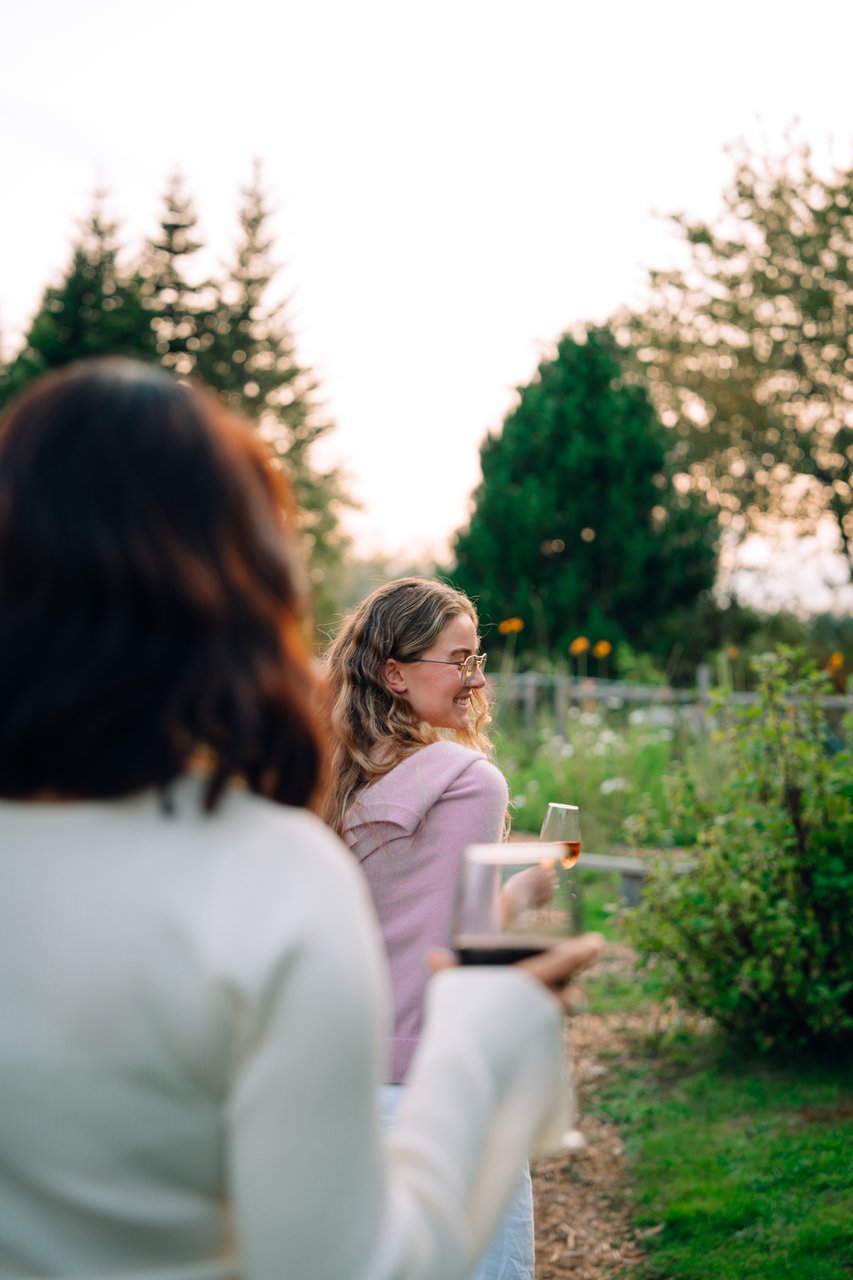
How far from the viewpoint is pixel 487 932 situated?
4.34ft

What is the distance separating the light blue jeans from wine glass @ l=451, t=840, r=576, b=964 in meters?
1.26

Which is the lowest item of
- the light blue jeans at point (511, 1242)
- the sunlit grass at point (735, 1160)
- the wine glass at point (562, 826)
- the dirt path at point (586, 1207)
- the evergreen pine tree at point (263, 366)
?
the dirt path at point (586, 1207)

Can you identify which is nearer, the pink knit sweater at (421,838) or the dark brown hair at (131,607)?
the dark brown hair at (131,607)

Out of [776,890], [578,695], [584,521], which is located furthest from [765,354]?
[776,890]

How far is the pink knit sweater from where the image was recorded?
2516 mm

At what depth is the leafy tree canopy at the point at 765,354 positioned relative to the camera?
2448cm

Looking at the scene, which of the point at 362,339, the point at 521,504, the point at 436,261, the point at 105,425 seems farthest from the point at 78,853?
the point at 362,339

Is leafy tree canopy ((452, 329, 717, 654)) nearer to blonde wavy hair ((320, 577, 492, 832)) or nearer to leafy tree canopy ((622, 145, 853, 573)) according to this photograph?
leafy tree canopy ((622, 145, 853, 573))

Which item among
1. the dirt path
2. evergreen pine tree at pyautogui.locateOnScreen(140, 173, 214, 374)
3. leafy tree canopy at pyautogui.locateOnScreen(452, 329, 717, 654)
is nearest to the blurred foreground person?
the dirt path

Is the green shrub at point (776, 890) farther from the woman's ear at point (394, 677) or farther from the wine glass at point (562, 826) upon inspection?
the wine glass at point (562, 826)

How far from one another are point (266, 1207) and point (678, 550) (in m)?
21.3

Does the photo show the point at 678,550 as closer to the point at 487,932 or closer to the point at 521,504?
the point at 521,504

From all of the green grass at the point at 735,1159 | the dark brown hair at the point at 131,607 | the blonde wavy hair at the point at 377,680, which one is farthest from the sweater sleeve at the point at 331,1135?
the green grass at the point at 735,1159

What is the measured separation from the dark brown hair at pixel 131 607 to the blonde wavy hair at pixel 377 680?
167cm
